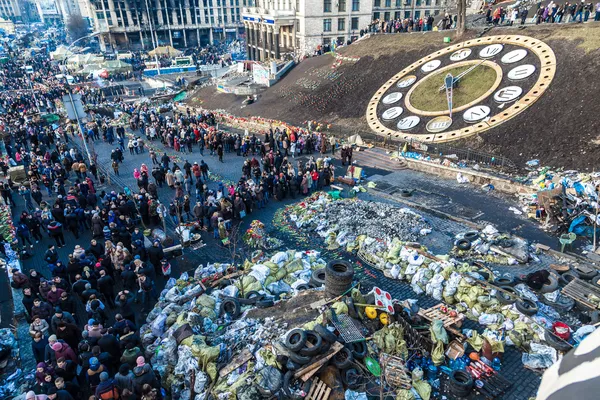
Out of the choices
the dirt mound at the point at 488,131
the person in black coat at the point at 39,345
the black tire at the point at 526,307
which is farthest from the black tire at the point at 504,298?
the person in black coat at the point at 39,345

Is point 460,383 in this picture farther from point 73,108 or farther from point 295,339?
point 73,108

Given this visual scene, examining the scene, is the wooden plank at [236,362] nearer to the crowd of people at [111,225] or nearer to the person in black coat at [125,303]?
the crowd of people at [111,225]

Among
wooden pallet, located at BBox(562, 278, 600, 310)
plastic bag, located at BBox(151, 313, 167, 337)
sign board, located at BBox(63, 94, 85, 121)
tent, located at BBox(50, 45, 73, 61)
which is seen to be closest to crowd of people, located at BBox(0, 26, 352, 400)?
plastic bag, located at BBox(151, 313, 167, 337)

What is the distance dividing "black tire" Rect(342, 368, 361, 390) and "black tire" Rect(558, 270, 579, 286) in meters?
8.14

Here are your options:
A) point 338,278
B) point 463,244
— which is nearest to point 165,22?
point 463,244

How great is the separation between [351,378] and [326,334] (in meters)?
1.14

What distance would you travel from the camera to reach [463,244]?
15289mm

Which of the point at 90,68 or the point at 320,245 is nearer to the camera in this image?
the point at 320,245

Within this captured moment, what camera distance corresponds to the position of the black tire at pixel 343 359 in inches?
369

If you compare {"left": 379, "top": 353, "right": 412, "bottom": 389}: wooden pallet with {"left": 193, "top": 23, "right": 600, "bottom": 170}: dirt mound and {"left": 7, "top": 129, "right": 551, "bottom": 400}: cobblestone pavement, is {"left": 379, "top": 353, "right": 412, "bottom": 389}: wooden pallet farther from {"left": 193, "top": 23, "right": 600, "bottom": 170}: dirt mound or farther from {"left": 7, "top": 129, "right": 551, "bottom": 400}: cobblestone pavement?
{"left": 193, "top": 23, "right": 600, "bottom": 170}: dirt mound

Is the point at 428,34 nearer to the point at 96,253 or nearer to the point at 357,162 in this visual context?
the point at 357,162

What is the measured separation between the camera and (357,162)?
25.4 m

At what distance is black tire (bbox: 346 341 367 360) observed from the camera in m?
9.75

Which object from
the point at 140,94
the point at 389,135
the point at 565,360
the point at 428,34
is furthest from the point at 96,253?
the point at 140,94
